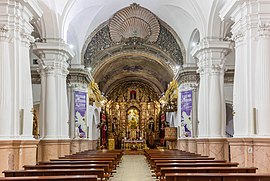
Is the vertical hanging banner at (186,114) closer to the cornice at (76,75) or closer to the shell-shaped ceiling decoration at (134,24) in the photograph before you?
the shell-shaped ceiling decoration at (134,24)

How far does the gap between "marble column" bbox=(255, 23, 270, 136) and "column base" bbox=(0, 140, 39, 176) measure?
18.2 feet

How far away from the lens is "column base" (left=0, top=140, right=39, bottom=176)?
10164 millimetres

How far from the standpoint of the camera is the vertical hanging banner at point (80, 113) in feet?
75.5

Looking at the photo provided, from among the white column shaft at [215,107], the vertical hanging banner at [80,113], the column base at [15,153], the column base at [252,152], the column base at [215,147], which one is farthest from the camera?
the vertical hanging banner at [80,113]

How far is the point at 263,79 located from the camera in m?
11.0

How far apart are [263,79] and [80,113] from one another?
1358 centimetres

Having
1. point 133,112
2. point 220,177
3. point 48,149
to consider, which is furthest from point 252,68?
point 133,112

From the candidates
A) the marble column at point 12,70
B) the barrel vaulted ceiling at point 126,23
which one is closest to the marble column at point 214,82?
the barrel vaulted ceiling at point 126,23

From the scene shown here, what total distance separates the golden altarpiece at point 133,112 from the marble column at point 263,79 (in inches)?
1334

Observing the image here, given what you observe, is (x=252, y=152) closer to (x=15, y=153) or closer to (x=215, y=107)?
(x=15, y=153)

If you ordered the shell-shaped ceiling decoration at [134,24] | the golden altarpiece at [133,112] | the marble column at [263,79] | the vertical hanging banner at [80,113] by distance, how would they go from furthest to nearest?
the golden altarpiece at [133,112] < the shell-shaped ceiling decoration at [134,24] < the vertical hanging banner at [80,113] < the marble column at [263,79]

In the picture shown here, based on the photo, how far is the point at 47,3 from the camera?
15.6 metres

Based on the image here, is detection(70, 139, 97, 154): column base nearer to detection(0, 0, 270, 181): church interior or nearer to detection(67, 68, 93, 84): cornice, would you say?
detection(0, 0, 270, 181): church interior

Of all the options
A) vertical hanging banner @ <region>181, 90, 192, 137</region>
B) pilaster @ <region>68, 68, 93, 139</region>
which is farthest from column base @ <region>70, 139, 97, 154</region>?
vertical hanging banner @ <region>181, 90, 192, 137</region>
